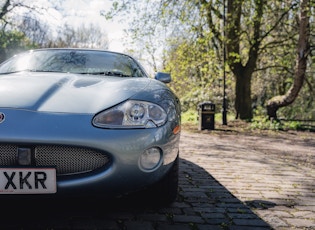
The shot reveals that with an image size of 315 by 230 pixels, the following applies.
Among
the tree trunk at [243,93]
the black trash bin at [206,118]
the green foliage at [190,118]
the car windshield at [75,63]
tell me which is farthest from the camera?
the green foliage at [190,118]

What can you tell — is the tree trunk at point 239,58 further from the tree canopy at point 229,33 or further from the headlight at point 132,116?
the headlight at point 132,116

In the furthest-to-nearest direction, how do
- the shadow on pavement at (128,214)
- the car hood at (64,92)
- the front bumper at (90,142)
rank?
the shadow on pavement at (128,214), the car hood at (64,92), the front bumper at (90,142)

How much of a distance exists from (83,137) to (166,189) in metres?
0.89

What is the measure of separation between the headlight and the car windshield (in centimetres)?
97

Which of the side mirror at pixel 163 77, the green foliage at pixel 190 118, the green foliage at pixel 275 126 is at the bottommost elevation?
the green foliage at pixel 190 118

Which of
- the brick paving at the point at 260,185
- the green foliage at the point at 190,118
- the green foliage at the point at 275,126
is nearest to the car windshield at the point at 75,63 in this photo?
the brick paving at the point at 260,185

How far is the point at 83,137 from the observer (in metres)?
2.00

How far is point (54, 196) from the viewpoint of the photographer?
2068mm

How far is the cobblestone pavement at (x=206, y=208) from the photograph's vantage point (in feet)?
7.93

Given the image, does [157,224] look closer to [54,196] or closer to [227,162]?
[54,196]

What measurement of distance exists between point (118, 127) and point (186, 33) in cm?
1336

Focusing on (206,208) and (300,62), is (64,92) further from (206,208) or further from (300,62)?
(300,62)

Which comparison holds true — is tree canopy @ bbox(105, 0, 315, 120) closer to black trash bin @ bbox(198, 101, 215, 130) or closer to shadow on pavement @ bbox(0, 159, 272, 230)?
black trash bin @ bbox(198, 101, 215, 130)

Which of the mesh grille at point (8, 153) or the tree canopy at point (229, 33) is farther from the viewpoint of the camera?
the tree canopy at point (229, 33)
